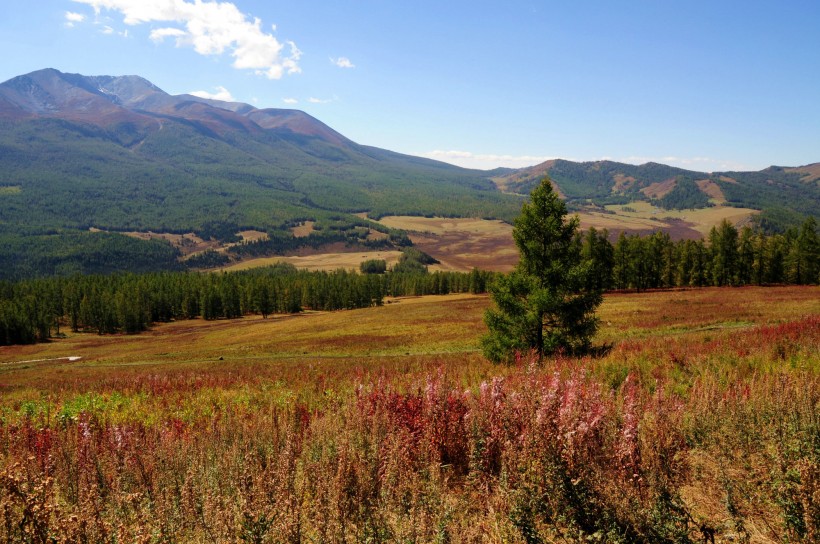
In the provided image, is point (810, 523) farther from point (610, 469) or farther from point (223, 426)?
point (223, 426)

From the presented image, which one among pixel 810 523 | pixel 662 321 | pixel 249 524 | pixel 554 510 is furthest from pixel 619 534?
pixel 662 321

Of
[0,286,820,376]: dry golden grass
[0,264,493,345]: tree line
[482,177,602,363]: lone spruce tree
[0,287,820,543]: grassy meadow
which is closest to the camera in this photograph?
[0,287,820,543]: grassy meadow

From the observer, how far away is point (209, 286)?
127438 mm

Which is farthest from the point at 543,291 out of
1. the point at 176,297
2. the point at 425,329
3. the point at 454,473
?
the point at 176,297

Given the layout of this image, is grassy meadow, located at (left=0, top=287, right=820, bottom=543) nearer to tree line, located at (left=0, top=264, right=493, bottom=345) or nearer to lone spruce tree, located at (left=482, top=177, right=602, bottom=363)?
lone spruce tree, located at (left=482, top=177, right=602, bottom=363)

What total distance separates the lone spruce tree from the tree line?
101 meters

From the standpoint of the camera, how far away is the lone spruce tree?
64.9ft

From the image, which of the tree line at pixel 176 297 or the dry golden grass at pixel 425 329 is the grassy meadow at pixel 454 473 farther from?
the tree line at pixel 176 297

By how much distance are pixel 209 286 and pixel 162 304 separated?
13.5 metres

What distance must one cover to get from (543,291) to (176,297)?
130m

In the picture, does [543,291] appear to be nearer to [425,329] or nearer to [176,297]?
[425,329]

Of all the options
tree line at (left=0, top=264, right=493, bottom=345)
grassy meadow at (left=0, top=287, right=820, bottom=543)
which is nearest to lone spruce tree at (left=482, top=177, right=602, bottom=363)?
grassy meadow at (left=0, top=287, right=820, bottom=543)

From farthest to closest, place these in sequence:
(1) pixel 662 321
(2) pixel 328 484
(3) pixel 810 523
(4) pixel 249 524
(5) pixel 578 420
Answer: (1) pixel 662 321, (5) pixel 578 420, (2) pixel 328 484, (4) pixel 249 524, (3) pixel 810 523

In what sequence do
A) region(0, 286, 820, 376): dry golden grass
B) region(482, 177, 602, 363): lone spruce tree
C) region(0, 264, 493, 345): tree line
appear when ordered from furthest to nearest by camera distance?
region(0, 264, 493, 345): tree line, region(0, 286, 820, 376): dry golden grass, region(482, 177, 602, 363): lone spruce tree
